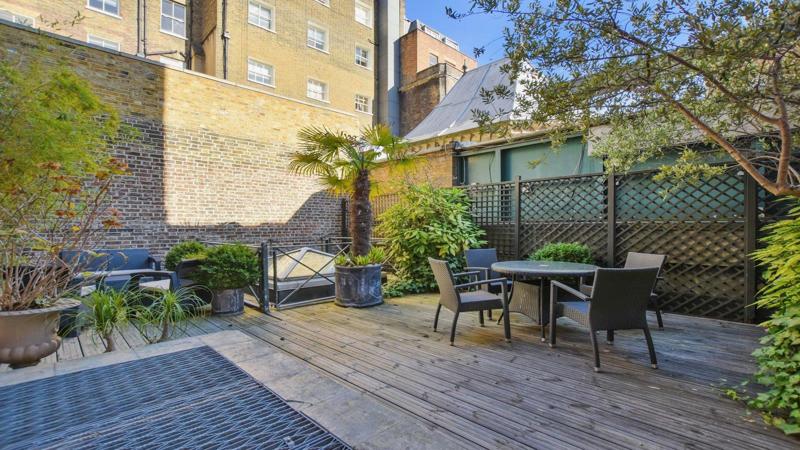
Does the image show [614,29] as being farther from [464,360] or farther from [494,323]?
[494,323]

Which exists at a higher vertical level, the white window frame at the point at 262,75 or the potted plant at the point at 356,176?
the white window frame at the point at 262,75

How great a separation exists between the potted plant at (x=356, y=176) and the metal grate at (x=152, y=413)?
279cm

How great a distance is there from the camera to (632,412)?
222 centimetres

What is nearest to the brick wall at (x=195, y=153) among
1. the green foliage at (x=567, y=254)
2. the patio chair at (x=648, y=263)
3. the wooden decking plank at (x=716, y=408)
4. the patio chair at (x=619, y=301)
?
the green foliage at (x=567, y=254)

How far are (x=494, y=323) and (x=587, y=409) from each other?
213 cm

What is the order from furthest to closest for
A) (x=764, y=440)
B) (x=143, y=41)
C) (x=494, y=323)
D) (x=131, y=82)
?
(x=143, y=41), (x=131, y=82), (x=494, y=323), (x=764, y=440)

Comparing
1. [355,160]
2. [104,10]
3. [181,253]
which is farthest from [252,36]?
[181,253]

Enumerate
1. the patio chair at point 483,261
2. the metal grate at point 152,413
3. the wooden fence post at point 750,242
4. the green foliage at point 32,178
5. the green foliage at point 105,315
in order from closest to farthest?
the metal grate at point 152,413 → the green foliage at point 32,178 → the green foliage at point 105,315 → the wooden fence post at point 750,242 → the patio chair at point 483,261

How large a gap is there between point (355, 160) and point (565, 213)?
372 centimetres

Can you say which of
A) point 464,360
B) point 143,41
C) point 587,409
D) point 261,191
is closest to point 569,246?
point 464,360

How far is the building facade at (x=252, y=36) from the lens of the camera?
1073cm

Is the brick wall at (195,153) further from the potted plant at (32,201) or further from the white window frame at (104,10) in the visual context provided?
the white window frame at (104,10)

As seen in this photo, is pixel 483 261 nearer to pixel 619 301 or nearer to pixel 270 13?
pixel 619 301

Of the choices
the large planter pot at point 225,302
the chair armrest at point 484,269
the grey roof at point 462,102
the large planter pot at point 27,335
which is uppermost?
the grey roof at point 462,102
